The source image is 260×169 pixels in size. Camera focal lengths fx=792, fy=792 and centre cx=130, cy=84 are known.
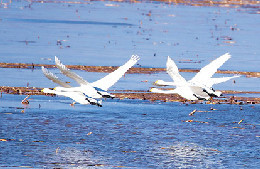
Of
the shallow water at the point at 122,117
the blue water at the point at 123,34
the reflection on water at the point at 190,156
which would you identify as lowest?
the reflection on water at the point at 190,156

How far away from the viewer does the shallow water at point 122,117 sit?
1133 cm

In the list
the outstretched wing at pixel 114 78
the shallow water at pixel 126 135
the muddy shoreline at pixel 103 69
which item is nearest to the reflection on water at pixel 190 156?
the shallow water at pixel 126 135

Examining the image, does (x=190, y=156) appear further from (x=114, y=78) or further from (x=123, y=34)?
(x=123, y=34)

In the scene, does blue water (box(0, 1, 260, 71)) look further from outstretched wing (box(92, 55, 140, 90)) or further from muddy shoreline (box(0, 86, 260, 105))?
outstretched wing (box(92, 55, 140, 90))

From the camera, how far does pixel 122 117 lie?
1441 centimetres

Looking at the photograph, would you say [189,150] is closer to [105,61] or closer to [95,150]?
[95,150]

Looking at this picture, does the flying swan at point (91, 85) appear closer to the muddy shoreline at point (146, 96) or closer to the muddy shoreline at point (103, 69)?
the muddy shoreline at point (146, 96)

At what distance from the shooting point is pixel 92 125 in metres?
13.5

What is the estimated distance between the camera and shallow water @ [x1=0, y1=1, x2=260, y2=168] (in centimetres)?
1133

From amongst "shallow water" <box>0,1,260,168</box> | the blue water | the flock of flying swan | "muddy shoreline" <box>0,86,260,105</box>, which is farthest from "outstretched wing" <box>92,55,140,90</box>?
the blue water

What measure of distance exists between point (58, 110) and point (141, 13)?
2953 cm

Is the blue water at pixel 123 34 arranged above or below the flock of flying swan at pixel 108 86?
above

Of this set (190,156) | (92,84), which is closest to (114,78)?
(92,84)

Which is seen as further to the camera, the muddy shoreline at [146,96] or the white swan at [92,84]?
the muddy shoreline at [146,96]
